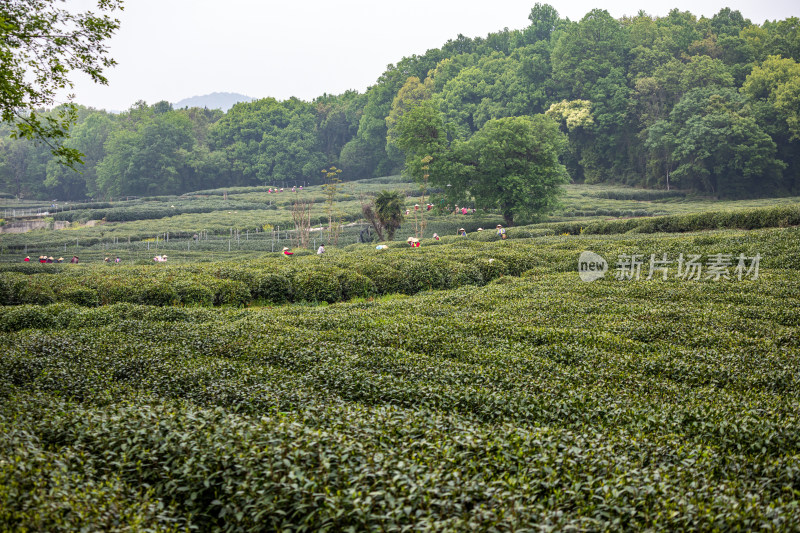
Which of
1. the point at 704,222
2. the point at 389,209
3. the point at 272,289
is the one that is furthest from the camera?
the point at 389,209

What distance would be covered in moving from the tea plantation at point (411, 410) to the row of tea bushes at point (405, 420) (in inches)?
1.3

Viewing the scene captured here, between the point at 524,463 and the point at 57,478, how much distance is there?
4.25 meters

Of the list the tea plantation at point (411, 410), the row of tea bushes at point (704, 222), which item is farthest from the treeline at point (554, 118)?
the tea plantation at point (411, 410)

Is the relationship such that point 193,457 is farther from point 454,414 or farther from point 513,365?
point 513,365

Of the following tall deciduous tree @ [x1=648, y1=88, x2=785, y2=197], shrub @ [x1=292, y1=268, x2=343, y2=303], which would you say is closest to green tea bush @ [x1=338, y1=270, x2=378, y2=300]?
shrub @ [x1=292, y1=268, x2=343, y2=303]

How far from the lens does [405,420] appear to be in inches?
258

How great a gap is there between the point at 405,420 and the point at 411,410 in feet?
2.22

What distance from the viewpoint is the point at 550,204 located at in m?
41.6

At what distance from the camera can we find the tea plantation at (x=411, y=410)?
463 centimetres

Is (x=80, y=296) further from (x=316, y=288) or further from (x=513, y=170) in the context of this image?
(x=513, y=170)

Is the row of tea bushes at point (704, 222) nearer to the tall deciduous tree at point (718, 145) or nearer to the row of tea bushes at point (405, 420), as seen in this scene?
the row of tea bushes at point (405, 420)

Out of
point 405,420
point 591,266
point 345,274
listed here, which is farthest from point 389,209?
point 405,420

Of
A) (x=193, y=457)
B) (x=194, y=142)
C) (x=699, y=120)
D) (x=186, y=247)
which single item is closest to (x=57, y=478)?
(x=193, y=457)

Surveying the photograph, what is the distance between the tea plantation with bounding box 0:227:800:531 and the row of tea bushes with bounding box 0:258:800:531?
3cm
